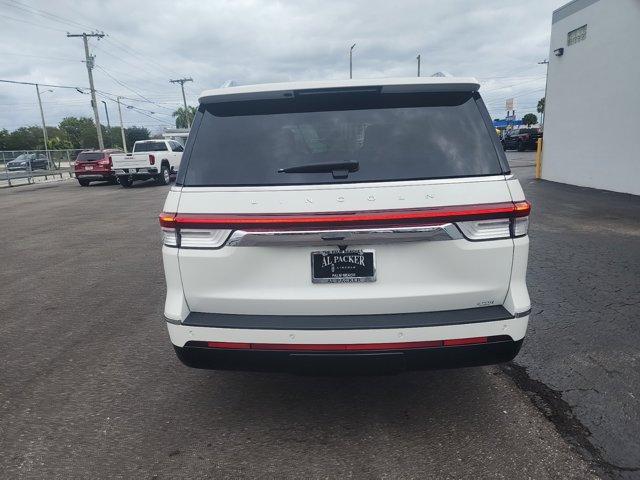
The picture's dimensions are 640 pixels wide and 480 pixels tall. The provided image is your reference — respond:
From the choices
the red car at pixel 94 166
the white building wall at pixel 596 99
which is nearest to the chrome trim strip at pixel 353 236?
the white building wall at pixel 596 99

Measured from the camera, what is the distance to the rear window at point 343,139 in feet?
8.20

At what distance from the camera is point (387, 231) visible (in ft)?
7.77

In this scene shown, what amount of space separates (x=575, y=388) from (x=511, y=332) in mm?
1155

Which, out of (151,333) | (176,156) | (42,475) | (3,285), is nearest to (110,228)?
(3,285)

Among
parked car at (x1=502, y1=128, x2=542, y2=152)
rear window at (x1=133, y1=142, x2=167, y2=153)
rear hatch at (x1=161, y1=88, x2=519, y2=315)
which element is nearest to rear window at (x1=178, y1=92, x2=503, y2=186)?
rear hatch at (x1=161, y1=88, x2=519, y2=315)

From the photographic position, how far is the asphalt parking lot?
2.54 metres

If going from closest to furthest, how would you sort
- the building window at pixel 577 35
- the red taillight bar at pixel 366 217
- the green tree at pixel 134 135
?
1. the red taillight bar at pixel 366 217
2. the building window at pixel 577 35
3. the green tree at pixel 134 135

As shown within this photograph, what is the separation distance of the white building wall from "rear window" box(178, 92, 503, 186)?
1279 cm

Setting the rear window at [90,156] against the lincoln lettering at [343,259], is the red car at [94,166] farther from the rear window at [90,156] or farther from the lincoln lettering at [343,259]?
the lincoln lettering at [343,259]

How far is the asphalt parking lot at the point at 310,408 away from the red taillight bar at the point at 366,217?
1299mm

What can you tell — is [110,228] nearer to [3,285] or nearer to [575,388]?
[3,285]

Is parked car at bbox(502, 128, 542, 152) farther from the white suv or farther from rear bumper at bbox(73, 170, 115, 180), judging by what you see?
the white suv

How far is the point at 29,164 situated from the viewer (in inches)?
1191

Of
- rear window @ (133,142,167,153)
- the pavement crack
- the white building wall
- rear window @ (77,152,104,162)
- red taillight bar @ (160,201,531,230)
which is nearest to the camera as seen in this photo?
red taillight bar @ (160,201,531,230)
